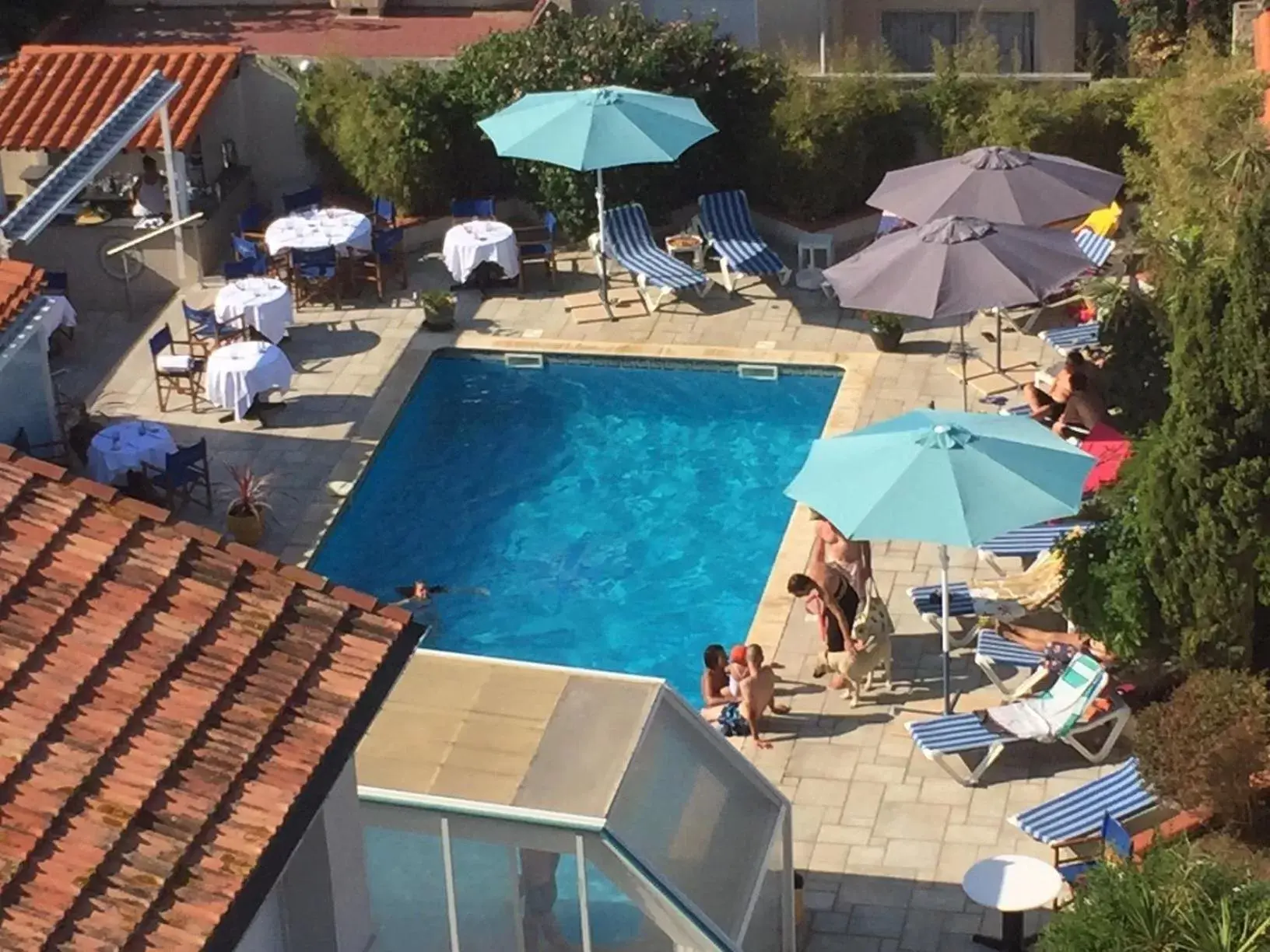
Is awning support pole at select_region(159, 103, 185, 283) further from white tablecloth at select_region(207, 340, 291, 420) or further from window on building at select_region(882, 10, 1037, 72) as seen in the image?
window on building at select_region(882, 10, 1037, 72)

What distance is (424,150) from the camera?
26.1 meters

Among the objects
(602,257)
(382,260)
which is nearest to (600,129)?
(602,257)

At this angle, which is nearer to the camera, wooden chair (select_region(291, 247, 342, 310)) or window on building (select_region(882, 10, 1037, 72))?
wooden chair (select_region(291, 247, 342, 310))

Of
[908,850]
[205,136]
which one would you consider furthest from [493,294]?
[908,850]

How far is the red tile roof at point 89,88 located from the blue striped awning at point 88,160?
402 mm

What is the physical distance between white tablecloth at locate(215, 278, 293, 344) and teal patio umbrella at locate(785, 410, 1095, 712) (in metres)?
8.27

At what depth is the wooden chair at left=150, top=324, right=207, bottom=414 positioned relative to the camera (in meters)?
23.0

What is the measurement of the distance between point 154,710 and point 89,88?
1773cm

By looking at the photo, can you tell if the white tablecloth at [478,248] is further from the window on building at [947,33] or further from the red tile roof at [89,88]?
the window on building at [947,33]

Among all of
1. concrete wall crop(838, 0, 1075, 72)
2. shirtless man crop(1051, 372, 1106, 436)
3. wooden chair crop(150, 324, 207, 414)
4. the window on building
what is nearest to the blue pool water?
wooden chair crop(150, 324, 207, 414)

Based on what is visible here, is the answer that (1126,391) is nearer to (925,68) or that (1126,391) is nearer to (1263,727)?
(1263,727)

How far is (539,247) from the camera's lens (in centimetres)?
2548

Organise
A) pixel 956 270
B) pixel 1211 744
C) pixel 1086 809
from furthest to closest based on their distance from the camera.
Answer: pixel 956 270 < pixel 1086 809 < pixel 1211 744

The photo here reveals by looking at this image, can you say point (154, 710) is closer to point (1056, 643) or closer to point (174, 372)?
point (1056, 643)
